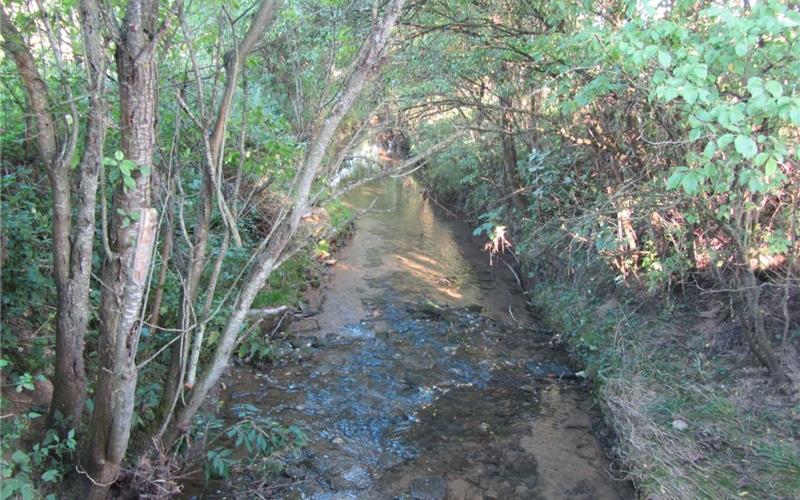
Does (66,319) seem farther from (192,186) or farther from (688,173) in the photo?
(688,173)

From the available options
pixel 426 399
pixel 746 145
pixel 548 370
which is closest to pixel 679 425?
pixel 548 370

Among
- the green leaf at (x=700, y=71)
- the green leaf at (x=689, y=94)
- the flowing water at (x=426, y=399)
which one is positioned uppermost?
the green leaf at (x=700, y=71)

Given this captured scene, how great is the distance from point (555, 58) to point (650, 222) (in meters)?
2.52

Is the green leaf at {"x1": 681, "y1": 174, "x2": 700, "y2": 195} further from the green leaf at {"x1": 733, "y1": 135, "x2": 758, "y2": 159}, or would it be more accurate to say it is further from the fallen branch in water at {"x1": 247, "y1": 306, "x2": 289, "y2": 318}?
the fallen branch in water at {"x1": 247, "y1": 306, "x2": 289, "y2": 318}

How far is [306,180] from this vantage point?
12.6ft

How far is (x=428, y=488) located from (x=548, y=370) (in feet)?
10.9

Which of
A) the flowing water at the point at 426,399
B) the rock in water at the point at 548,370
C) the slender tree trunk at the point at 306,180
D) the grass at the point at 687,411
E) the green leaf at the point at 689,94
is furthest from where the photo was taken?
the rock in water at the point at 548,370

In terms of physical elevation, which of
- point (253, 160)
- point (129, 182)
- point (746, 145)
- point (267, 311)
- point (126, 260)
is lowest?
point (267, 311)

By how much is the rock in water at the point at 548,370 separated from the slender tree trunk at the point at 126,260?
18.7ft

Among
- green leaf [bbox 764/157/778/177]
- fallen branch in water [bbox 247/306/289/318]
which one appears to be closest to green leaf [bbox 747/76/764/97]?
green leaf [bbox 764/157/778/177]

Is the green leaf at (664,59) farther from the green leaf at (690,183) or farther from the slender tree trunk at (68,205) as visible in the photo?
the slender tree trunk at (68,205)

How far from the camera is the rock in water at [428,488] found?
5242 millimetres

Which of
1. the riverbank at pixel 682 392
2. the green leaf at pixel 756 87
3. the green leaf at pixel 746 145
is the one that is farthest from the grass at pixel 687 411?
the green leaf at pixel 756 87

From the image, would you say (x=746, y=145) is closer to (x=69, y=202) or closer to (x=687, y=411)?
(x=687, y=411)
